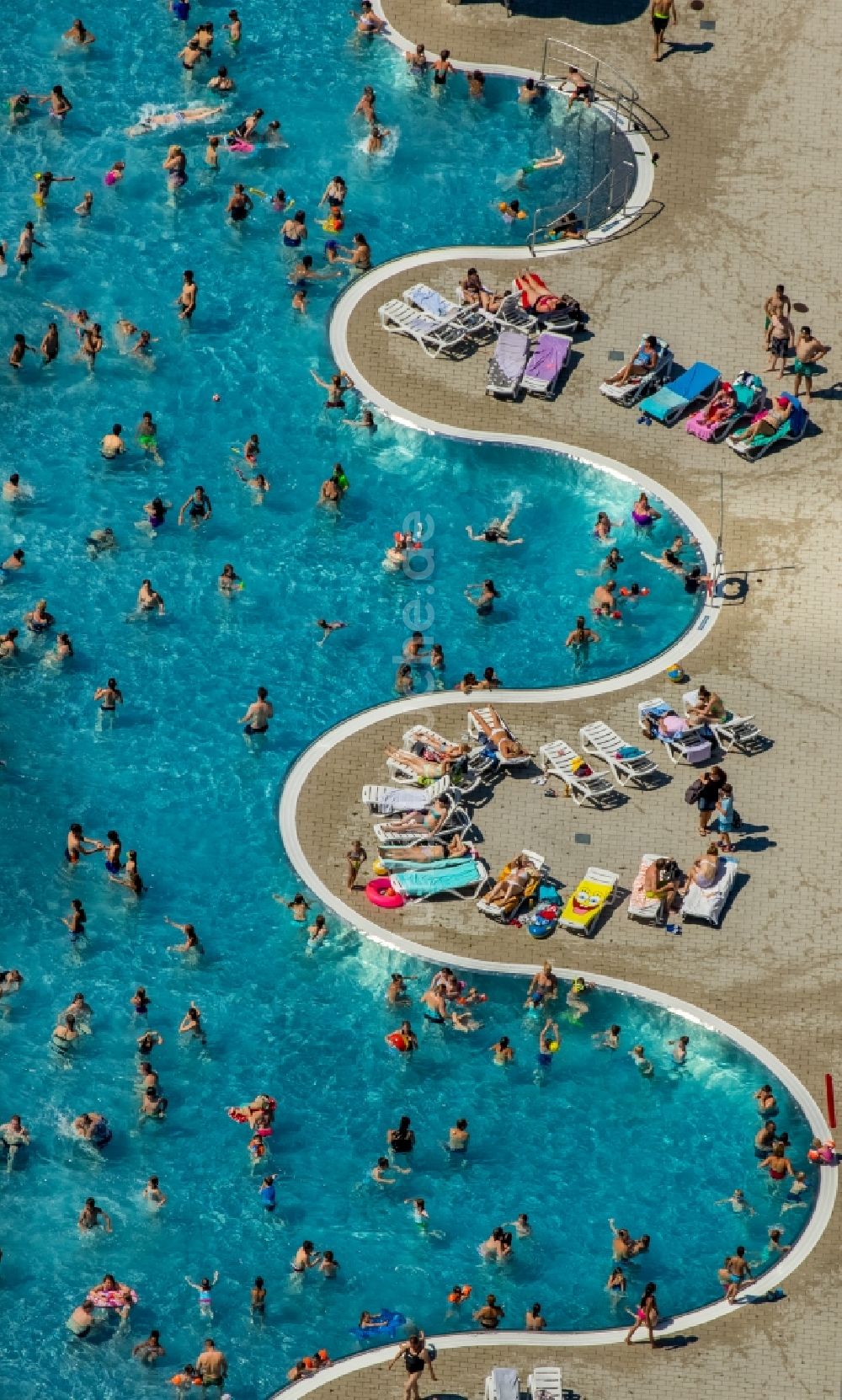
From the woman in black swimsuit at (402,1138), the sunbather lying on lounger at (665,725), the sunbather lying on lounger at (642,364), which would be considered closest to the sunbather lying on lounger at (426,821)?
the sunbather lying on lounger at (665,725)

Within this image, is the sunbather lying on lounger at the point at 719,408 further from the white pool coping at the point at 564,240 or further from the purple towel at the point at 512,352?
the white pool coping at the point at 564,240

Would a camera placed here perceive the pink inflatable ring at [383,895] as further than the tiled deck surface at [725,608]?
Yes

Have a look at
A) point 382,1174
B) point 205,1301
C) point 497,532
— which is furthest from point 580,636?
point 205,1301

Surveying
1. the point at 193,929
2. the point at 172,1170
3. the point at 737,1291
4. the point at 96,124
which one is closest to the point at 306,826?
the point at 193,929

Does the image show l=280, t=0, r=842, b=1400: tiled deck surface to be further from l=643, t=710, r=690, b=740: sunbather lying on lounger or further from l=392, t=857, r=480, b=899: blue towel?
l=643, t=710, r=690, b=740: sunbather lying on lounger

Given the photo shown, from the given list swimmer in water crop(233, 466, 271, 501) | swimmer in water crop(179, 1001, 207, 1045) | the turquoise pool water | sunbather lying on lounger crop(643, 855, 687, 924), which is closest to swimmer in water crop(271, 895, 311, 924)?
the turquoise pool water
